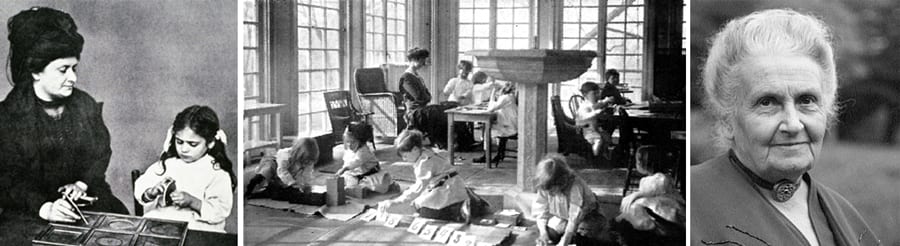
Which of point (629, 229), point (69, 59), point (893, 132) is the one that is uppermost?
point (69, 59)

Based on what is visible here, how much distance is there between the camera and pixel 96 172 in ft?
17.5

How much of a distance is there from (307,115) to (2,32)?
2010 millimetres

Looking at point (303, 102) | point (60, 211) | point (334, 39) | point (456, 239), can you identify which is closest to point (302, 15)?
point (334, 39)

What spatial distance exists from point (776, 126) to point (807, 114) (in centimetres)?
16

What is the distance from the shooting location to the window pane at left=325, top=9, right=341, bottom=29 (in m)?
4.89

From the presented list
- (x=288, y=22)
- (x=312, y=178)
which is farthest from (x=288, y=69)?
Answer: (x=312, y=178)

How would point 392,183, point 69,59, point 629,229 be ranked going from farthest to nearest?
point 69,59
point 392,183
point 629,229

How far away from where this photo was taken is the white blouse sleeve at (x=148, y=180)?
5.21 metres

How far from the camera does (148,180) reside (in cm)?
522

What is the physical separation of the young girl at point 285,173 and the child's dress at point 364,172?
20cm

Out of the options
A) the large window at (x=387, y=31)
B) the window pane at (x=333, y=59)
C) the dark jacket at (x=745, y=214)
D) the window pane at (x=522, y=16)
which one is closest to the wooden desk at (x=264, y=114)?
the window pane at (x=333, y=59)

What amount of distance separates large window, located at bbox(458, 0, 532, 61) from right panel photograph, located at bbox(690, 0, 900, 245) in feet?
2.73

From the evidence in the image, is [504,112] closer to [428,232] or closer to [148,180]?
[428,232]

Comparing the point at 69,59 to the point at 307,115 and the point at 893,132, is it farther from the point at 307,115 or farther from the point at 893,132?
the point at 893,132
